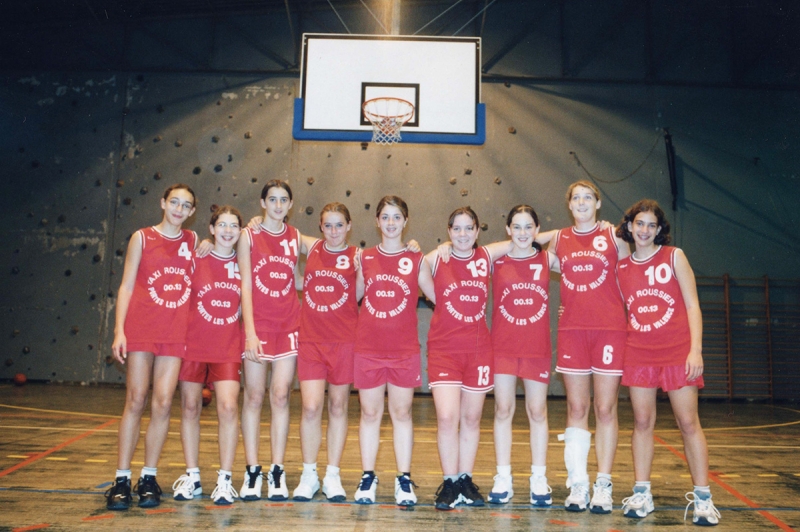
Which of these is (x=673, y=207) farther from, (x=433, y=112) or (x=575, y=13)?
(x=433, y=112)

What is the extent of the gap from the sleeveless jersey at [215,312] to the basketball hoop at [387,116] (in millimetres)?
2641

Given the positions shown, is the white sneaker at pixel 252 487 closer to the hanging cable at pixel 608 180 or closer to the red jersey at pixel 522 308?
the red jersey at pixel 522 308

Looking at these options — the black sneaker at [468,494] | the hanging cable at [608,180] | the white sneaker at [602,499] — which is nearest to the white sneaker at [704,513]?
the white sneaker at [602,499]

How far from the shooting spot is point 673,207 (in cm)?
935

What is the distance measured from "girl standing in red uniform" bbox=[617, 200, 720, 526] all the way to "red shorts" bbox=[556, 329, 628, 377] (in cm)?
5

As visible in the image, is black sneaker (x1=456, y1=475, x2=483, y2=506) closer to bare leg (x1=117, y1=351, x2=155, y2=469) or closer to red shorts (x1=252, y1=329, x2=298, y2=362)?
red shorts (x1=252, y1=329, x2=298, y2=362)

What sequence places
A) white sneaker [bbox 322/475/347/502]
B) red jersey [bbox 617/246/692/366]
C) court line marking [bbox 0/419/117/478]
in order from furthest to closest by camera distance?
court line marking [bbox 0/419/117/478]
white sneaker [bbox 322/475/347/502]
red jersey [bbox 617/246/692/366]

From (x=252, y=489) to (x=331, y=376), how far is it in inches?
28.5

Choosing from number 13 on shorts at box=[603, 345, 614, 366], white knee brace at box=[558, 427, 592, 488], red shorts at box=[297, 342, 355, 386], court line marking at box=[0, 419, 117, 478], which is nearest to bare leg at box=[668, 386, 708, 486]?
number 13 on shorts at box=[603, 345, 614, 366]

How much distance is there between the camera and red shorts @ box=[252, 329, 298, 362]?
3322 mm

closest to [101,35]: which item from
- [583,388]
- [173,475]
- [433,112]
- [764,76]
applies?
[433,112]

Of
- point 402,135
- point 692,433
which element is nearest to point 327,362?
point 692,433

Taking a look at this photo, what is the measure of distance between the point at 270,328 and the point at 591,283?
181 cm

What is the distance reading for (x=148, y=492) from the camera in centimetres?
307
